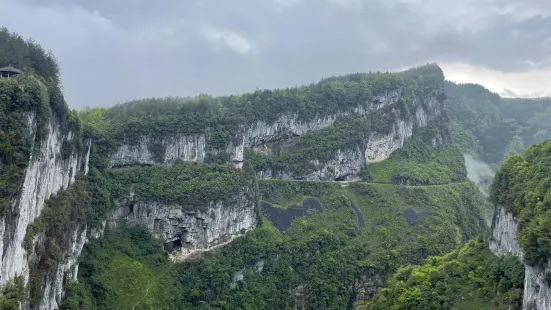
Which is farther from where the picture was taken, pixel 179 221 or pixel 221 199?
pixel 221 199

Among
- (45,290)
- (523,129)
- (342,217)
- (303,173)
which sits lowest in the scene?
(45,290)

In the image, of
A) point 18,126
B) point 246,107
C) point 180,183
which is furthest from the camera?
point 246,107

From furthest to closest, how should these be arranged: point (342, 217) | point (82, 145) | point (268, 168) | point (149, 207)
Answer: point (268, 168) < point (342, 217) < point (149, 207) < point (82, 145)

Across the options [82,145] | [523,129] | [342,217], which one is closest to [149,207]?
[82,145]

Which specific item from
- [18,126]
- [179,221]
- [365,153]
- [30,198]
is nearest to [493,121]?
[365,153]

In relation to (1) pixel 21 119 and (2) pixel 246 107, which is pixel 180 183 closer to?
(2) pixel 246 107

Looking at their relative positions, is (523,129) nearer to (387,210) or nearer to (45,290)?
(387,210)

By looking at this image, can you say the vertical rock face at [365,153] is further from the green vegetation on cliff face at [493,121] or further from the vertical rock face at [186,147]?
the green vegetation on cliff face at [493,121]
